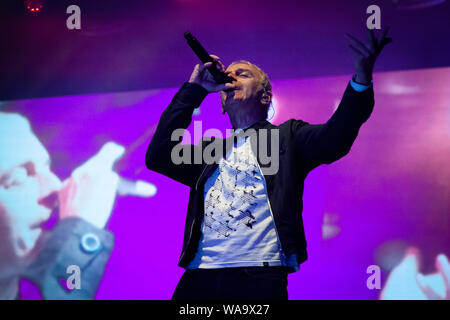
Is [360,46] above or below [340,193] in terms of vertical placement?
above

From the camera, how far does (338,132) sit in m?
1.34

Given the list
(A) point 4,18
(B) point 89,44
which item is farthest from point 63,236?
(A) point 4,18

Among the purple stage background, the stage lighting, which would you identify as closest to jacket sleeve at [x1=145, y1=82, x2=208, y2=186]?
the purple stage background

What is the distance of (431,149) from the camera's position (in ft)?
7.52

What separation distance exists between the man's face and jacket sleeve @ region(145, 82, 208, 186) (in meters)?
0.11

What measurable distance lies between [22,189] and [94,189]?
43 cm

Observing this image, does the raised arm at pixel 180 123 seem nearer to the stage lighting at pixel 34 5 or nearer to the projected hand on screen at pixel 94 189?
the projected hand on screen at pixel 94 189

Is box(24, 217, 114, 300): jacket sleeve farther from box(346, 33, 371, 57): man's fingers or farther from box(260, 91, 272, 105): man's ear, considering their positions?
box(346, 33, 371, 57): man's fingers

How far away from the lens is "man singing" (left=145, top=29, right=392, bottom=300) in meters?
1.31

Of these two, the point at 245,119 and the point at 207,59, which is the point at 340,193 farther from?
the point at 207,59

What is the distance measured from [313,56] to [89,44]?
1.22 meters

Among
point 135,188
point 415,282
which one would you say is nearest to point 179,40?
point 135,188

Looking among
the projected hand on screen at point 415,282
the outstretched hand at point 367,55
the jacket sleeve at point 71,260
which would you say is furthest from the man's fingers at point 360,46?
the jacket sleeve at point 71,260

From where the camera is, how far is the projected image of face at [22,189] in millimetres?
2631
